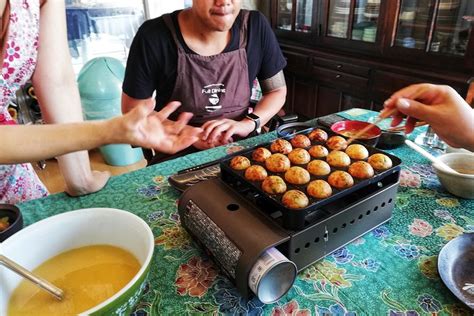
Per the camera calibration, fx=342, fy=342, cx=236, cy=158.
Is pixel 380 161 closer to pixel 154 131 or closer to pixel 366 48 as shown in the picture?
pixel 154 131

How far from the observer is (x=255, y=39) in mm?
1575

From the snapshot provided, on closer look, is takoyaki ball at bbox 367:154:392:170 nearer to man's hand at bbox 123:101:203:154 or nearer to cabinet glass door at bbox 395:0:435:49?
man's hand at bbox 123:101:203:154

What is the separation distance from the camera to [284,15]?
11.0ft

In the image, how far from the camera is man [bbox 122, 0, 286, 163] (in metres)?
1.38

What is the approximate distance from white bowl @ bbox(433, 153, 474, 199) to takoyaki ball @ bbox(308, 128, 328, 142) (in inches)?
11.9

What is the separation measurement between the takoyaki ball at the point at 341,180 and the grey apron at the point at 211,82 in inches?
32.9

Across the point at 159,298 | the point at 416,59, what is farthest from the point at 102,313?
the point at 416,59

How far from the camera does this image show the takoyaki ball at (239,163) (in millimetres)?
805

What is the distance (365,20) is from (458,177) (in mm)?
2158

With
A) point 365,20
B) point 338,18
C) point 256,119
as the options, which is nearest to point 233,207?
point 256,119

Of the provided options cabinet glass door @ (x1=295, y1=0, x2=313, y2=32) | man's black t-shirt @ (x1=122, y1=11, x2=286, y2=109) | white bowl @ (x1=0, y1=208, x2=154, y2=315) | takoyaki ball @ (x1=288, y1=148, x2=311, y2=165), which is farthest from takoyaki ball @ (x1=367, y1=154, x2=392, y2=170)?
cabinet glass door @ (x1=295, y1=0, x2=313, y2=32)

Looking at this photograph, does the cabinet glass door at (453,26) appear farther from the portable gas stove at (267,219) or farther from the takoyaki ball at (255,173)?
the takoyaki ball at (255,173)

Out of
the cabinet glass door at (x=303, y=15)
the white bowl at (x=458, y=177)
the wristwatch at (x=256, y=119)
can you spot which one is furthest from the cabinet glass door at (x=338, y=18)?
the white bowl at (x=458, y=177)

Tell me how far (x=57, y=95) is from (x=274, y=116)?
3.28ft
